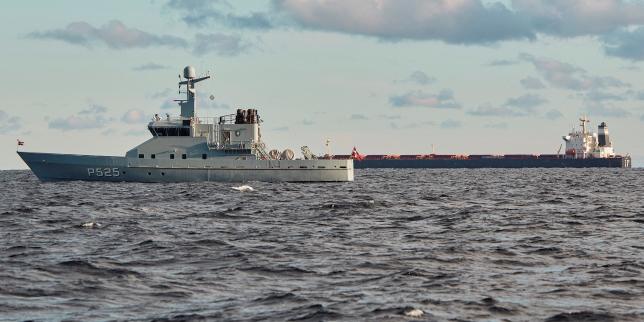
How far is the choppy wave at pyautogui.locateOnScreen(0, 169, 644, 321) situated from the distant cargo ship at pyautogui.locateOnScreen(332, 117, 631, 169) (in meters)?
153

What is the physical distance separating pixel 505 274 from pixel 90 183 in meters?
56.7

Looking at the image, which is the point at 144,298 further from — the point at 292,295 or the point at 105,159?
the point at 105,159

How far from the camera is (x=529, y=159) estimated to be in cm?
19225

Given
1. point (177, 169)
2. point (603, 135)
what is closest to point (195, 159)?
point (177, 169)

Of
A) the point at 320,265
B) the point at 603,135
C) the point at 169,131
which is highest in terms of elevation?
the point at 603,135

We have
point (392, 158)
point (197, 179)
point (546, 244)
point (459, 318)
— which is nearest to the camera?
point (459, 318)

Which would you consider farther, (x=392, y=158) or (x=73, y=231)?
(x=392, y=158)

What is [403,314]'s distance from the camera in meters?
15.1

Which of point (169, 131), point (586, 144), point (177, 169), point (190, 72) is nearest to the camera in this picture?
point (177, 169)

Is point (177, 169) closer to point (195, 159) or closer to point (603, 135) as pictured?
point (195, 159)

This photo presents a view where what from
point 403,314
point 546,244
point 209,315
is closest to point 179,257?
point 209,315

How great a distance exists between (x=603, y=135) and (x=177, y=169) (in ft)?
491

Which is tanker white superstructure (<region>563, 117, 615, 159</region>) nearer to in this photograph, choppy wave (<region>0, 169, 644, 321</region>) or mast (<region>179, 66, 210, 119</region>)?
mast (<region>179, 66, 210, 119</region>)

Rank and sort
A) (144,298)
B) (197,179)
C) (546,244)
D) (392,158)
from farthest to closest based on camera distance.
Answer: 1. (392,158)
2. (197,179)
3. (546,244)
4. (144,298)
